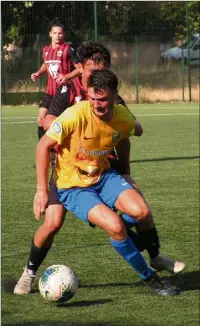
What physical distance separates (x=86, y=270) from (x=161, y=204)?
350 centimetres

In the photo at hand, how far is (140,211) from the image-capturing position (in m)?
6.23

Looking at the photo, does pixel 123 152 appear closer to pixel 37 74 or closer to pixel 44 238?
pixel 44 238

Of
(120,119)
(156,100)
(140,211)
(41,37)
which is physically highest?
(120,119)

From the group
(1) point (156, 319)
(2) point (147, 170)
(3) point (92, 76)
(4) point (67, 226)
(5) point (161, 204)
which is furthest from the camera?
(2) point (147, 170)

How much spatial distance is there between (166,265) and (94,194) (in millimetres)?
967

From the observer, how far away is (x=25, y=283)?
652cm

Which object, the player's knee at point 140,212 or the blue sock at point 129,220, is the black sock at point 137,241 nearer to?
the blue sock at point 129,220

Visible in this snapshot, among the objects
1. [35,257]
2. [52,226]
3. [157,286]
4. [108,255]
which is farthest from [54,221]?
[108,255]

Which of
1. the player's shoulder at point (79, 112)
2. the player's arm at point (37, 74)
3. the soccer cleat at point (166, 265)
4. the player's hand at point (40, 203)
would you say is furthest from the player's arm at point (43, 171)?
the player's arm at point (37, 74)

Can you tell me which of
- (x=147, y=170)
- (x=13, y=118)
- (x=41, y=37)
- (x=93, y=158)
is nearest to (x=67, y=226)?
(x=93, y=158)

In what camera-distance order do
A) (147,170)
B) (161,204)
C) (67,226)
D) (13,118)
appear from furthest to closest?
(13,118) < (147,170) < (161,204) < (67,226)

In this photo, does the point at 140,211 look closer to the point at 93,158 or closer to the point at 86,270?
the point at 93,158

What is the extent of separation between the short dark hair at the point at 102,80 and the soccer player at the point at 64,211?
23 centimetres

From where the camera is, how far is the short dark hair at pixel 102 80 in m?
6.06
